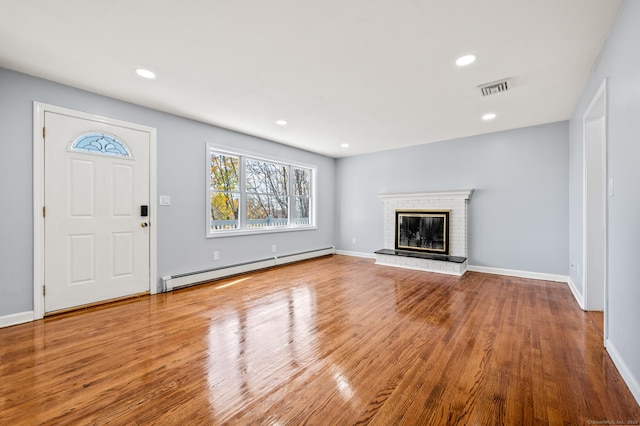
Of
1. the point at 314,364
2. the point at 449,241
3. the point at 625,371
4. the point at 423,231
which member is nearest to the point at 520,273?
the point at 449,241

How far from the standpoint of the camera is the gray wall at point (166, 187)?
2645 millimetres

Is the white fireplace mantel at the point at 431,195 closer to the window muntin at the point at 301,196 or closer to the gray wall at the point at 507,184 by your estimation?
the gray wall at the point at 507,184

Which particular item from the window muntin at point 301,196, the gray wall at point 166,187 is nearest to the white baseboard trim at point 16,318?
the gray wall at point 166,187

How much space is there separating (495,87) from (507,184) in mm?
2290

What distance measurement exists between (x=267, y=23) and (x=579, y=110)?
381cm

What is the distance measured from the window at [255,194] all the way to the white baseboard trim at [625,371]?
4521mm

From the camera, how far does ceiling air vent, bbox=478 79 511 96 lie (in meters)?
2.89

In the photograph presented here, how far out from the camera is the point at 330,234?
682 centimetres

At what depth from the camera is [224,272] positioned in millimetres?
4398

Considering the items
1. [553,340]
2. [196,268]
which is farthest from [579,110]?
[196,268]

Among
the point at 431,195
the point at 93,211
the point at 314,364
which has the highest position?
the point at 431,195

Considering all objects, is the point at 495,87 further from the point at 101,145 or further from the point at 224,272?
the point at 101,145

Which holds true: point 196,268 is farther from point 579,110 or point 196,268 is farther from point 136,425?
point 579,110

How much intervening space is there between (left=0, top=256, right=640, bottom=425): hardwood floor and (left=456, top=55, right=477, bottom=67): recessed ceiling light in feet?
8.14
